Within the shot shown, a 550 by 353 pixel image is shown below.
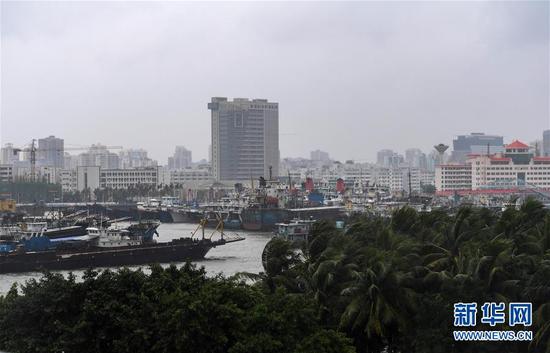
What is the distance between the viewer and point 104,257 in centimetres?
2880

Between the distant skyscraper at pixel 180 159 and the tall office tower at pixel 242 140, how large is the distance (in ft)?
222

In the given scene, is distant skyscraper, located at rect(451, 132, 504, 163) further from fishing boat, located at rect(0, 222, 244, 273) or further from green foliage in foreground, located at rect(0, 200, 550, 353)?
green foliage in foreground, located at rect(0, 200, 550, 353)

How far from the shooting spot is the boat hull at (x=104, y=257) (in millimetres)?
27406

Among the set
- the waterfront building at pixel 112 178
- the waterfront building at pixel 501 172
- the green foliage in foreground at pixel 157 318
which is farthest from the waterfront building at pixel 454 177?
the green foliage in foreground at pixel 157 318

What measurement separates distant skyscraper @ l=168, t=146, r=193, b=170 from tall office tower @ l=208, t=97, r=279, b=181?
222ft

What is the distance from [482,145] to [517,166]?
73.8 metres

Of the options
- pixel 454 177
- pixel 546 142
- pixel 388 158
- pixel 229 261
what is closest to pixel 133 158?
pixel 388 158

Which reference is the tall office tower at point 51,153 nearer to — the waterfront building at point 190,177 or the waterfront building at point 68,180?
the waterfront building at point 190,177

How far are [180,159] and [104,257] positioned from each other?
160 m

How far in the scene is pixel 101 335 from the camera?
33.7 ft

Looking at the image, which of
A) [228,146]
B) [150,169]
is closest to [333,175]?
[228,146]

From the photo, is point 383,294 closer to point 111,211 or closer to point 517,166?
point 111,211

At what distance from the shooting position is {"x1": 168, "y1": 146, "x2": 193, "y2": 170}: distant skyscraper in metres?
185

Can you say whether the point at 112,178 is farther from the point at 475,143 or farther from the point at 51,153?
the point at 475,143
